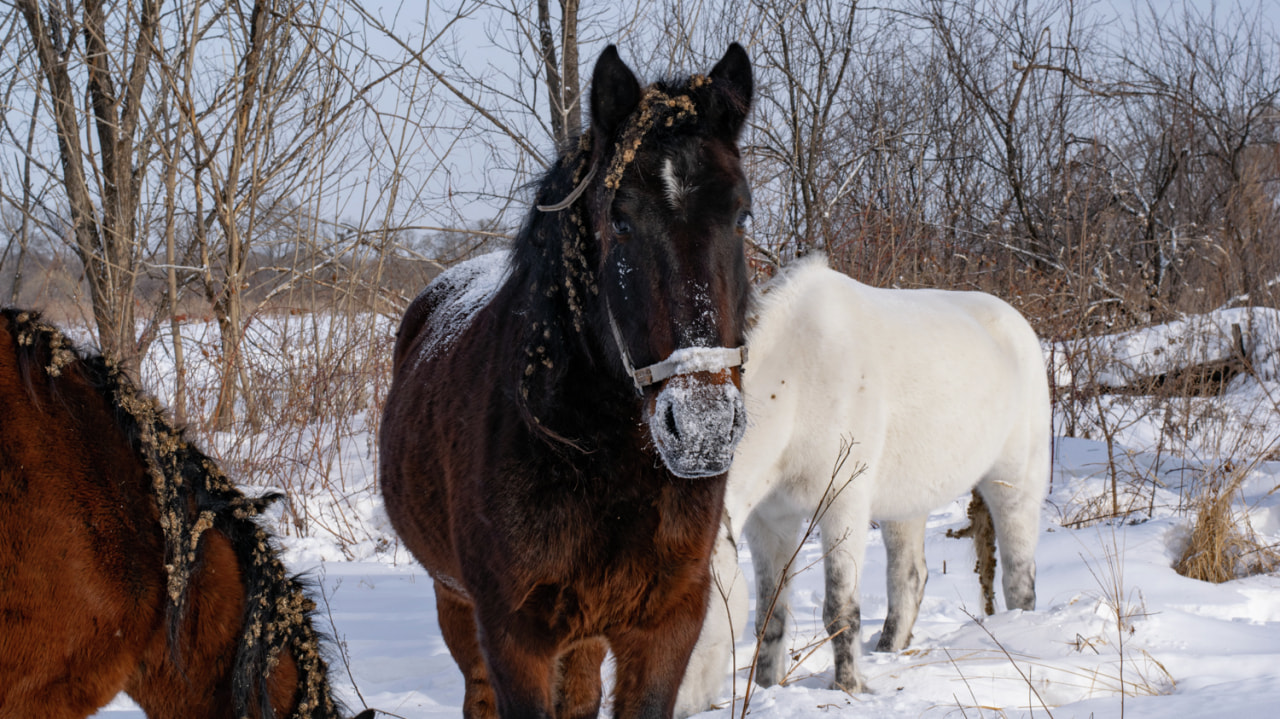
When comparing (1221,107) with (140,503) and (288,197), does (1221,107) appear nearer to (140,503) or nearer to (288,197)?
(288,197)

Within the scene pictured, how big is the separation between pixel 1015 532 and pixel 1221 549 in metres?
1.22

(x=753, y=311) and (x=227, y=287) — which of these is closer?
(x=753, y=311)

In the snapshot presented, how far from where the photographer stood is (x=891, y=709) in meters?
2.70

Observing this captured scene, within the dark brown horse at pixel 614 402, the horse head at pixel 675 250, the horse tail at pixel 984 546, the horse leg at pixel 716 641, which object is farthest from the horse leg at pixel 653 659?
the horse tail at pixel 984 546

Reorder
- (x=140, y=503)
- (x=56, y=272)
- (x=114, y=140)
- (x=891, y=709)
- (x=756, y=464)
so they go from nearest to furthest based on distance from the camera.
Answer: (x=140, y=503)
(x=891, y=709)
(x=756, y=464)
(x=56, y=272)
(x=114, y=140)

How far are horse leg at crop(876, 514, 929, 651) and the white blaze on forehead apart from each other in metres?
3.08

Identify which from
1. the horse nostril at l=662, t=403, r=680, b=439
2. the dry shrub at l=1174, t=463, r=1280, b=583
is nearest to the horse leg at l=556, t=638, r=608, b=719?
the horse nostril at l=662, t=403, r=680, b=439

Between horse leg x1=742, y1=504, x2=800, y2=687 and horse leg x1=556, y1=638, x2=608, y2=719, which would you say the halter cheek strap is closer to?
horse leg x1=556, y1=638, x2=608, y2=719

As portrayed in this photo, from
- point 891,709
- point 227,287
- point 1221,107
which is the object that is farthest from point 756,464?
point 1221,107

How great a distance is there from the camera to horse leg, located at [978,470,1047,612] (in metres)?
4.41

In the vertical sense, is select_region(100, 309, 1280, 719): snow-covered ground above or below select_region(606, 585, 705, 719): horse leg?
below

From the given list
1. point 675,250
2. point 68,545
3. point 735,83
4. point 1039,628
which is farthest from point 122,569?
point 1039,628

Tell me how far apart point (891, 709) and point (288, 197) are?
250 inches

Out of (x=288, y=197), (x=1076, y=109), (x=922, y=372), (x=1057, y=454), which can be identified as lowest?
(x=1057, y=454)
